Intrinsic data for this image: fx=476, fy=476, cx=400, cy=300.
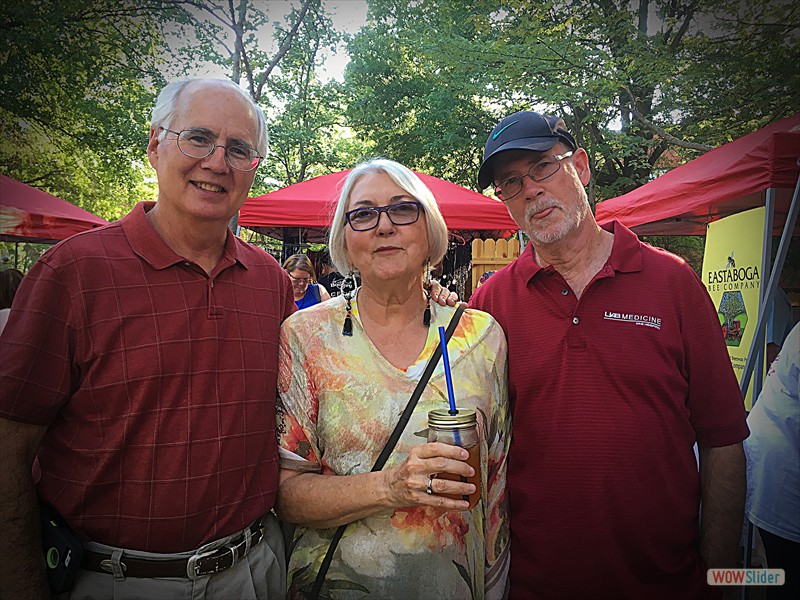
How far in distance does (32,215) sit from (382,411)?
3.57 metres

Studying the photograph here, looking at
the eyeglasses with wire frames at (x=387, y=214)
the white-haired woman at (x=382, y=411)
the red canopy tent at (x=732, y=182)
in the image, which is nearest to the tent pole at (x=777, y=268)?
the red canopy tent at (x=732, y=182)

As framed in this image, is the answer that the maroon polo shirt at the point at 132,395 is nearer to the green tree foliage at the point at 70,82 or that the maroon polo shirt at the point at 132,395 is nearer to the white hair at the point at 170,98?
the white hair at the point at 170,98

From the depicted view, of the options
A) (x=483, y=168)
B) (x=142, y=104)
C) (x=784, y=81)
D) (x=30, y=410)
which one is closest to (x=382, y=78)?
(x=142, y=104)

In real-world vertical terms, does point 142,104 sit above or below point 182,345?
above

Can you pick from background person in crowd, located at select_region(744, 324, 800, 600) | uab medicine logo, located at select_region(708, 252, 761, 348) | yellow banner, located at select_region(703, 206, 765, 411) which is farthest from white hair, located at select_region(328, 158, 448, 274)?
uab medicine logo, located at select_region(708, 252, 761, 348)

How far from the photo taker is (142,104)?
609 centimetres

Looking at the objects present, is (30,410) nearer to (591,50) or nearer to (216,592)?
(216,592)

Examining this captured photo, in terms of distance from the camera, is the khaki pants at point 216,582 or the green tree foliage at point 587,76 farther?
the green tree foliage at point 587,76

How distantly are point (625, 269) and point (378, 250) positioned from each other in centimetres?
90

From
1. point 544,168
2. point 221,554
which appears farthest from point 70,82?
point 221,554

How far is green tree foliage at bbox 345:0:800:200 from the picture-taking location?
342 cm

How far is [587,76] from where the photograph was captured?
784 cm

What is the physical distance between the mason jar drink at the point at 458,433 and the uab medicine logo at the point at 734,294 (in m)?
3.44

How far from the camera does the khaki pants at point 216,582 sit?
4.42 ft
